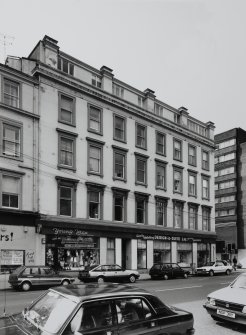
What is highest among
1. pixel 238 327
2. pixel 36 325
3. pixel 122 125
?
pixel 122 125

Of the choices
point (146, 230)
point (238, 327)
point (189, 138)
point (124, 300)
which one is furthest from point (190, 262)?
point (124, 300)

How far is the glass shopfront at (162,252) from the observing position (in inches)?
1346

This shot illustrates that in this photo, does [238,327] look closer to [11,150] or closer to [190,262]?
[11,150]

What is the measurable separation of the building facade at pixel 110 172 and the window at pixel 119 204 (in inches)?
3.3

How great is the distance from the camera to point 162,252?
35062mm

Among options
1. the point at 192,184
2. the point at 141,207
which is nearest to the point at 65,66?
the point at 141,207

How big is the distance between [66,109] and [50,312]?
2396cm

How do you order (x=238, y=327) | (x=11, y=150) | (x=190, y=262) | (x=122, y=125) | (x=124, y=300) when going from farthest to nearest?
(x=190, y=262) → (x=122, y=125) → (x=11, y=150) → (x=238, y=327) → (x=124, y=300)

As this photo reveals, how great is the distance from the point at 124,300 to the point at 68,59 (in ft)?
84.5

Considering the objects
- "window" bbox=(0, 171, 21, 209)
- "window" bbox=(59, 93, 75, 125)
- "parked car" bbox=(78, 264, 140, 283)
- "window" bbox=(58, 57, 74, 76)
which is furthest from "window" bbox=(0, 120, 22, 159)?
"parked car" bbox=(78, 264, 140, 283)

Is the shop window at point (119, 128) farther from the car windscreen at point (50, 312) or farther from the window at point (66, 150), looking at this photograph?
the car windscreen at point (50, 312)

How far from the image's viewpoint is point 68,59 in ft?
95.3

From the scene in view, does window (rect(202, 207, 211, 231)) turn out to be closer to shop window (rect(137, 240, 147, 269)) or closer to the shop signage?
the shop signage

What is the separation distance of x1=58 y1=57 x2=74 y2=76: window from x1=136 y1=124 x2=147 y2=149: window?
805cm
